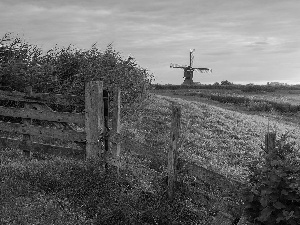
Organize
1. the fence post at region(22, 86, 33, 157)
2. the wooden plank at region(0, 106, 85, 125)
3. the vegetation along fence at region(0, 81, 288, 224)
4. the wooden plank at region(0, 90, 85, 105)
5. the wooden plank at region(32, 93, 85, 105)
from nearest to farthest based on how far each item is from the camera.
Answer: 1. the vegetation along fence at region(0, 81, 288, 224)
2. the wooden plank at region(0, 106, 85, 125)
3. the wooden plank at region(32, 93, 85, 105)
4. the wooden plank at region(0, 90, 85, 105)
5. the fence post at region(22, 86, 33, 157)

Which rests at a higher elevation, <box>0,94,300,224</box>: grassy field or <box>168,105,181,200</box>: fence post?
<box>168,105,181,200</box>: fence post

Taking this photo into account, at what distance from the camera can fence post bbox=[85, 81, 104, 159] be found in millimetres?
13148

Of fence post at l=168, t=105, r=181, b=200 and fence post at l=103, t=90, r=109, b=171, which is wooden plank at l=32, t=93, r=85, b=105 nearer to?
fence post at l=103, t=90, r=109, b=171

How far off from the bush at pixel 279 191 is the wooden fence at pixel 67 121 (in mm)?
5622

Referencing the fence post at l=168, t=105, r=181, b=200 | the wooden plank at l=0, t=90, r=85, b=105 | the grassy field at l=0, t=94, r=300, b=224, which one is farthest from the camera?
the wooden plank at l=0, t=90, r=85, b=105

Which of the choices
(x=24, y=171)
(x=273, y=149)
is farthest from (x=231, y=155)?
(x=273, y=149)

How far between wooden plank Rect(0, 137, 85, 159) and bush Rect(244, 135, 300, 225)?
7.65 m

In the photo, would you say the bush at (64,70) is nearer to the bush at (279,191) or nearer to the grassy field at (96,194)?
the grassy field at (96,194)

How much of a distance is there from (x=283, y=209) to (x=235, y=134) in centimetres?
1972

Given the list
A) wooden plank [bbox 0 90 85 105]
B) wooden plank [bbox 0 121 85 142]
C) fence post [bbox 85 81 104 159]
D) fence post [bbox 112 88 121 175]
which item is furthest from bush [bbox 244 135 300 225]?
wooden plank [bbox 0 90 85 105]

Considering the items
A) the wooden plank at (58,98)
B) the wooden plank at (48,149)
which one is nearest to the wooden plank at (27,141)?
the wooden plank at (48,149)

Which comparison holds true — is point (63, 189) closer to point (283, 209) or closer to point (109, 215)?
point (109, 215)

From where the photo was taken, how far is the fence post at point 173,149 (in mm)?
11188

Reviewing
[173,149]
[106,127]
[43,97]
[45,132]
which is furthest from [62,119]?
[173,149]
